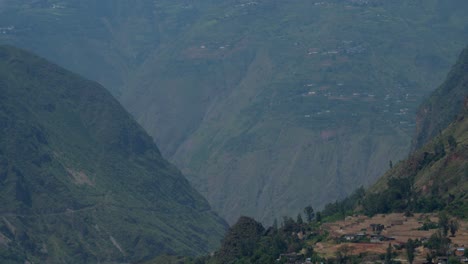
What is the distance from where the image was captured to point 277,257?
138m

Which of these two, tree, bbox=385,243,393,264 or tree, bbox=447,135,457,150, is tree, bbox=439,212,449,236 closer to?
tree, bbox=385,243,393,264

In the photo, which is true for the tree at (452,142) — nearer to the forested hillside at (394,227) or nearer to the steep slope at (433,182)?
the steep slope at (433,182)

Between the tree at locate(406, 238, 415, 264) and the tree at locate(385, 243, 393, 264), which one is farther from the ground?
the tree at locate(406, 238, 415, 264)

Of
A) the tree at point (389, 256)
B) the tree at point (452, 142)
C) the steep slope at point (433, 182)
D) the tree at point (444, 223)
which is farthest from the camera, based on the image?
the tree at point (452, 142)

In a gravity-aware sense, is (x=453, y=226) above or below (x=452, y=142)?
below

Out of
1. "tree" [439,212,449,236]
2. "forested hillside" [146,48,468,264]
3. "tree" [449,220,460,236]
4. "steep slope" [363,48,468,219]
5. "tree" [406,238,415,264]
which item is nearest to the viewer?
"tree" [406,238,415,264]

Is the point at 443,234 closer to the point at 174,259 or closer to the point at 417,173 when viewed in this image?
the point at 417,173

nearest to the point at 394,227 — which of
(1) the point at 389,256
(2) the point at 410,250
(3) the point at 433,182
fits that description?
(1) the point at 389,256

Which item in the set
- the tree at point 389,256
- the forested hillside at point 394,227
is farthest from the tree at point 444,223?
the tree at point 389,256

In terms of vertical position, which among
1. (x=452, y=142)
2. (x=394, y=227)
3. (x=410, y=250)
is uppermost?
(x=452, y=142)

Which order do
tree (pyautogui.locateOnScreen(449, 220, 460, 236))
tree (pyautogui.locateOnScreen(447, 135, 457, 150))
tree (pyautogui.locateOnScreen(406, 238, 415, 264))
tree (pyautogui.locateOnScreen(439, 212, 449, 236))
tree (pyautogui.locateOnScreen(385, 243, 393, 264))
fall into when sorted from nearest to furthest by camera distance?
tree (pyautogui.locateOnScreen(406, 238, 415, 264)) < tree (pyautogui.locateOnScreen(385, 243, 393, 264)) < tree (pyautogui.locateOnScreen(449, 220, 460, 236)) < tree (pyautogui.locateOnScreen(439, 212, 449, 236)) < tree (pyautogui.locateOnScreen(447, 135, 457, 150))

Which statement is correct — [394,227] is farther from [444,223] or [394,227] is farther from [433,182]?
[433,182]

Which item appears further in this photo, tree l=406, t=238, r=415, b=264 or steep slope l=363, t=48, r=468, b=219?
steep slope l=363, t=48, r=468, b=219

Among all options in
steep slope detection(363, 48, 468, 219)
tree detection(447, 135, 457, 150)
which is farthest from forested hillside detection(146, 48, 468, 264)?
tree detection(447, 135, 457, 150)
